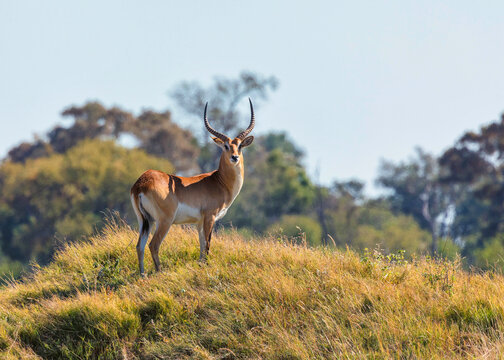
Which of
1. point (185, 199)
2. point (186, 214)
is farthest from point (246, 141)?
point (186, 214)

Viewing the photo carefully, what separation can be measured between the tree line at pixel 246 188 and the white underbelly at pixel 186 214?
27.6 meters

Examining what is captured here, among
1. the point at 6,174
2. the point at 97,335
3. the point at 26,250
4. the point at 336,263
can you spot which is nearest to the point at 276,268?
the point at 336,263

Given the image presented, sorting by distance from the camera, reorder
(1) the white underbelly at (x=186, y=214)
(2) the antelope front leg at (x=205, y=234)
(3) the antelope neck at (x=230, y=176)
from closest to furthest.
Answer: (1) the white underbelly at (x=186, y=214), (2) the antelope front leg at (x=205, y=234), (3) the antelope neck at (x=230, y=176)

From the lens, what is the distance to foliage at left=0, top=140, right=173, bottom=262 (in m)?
41.2

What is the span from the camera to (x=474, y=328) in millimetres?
7801

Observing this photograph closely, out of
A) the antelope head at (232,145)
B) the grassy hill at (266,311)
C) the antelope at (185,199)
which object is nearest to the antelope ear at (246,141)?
the antelope head at (232,145)

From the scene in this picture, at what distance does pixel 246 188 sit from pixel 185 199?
4178 centimetres

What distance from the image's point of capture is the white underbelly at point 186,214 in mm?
10640

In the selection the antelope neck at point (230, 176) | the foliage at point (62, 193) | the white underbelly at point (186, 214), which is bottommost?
the foliage at point (62, 193)

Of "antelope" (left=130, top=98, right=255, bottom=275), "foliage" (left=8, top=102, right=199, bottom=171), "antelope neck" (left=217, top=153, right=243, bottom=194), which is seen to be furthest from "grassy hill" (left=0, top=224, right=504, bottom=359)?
"foliage" (left=8, top=102, right=199, bottom=171)

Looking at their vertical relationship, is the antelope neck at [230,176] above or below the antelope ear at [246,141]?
below

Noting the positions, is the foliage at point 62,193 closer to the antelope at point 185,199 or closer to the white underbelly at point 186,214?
the antelope at point 185,199

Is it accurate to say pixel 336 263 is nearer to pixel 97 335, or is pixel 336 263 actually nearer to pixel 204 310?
pixel 204 310

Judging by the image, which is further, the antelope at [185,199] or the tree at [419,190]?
the tree at [419,190]
